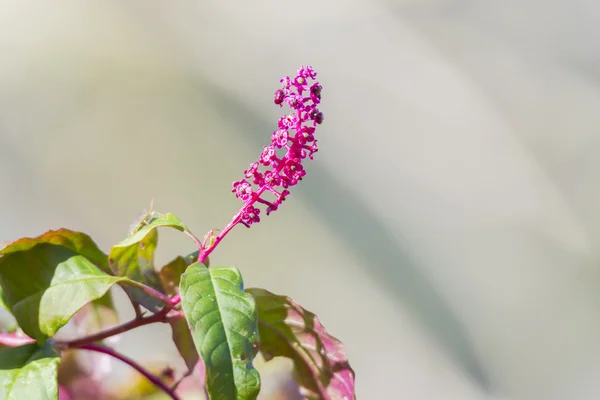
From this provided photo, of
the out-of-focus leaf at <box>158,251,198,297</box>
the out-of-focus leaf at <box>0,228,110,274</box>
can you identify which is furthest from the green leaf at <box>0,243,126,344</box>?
the out-of-focus leaf at <box>158,251,198,297</box>

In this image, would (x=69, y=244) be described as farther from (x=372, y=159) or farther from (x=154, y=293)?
(x=372, y=159)

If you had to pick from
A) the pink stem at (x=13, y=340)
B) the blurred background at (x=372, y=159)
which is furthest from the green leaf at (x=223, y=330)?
the blurred background at (x=372, y=159)

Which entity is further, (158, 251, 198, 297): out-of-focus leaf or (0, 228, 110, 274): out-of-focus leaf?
(158, 251, 198, 297): out-of-focus leaf

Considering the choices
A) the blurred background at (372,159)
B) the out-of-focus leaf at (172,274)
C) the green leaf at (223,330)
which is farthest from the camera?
the blurred background at (372,159)

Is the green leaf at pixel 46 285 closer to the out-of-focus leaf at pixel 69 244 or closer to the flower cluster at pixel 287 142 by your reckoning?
the out-of-focus leaf at pixel 69 244

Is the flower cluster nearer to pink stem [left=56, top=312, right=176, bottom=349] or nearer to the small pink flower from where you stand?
the small pink flower

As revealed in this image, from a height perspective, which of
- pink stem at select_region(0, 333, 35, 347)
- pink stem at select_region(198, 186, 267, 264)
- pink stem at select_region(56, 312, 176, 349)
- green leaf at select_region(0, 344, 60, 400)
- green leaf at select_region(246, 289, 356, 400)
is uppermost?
pink stem at select_region(198, 186, 267, 264)

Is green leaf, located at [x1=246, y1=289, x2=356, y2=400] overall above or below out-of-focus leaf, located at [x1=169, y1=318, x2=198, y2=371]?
above

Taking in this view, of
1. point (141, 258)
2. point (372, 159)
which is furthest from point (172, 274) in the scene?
point (372, 159)
